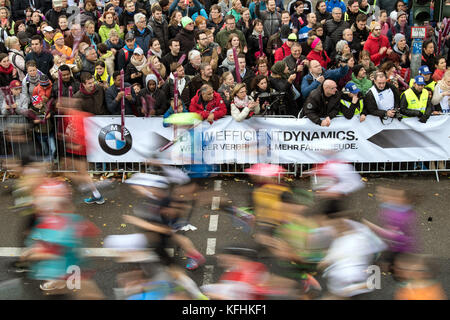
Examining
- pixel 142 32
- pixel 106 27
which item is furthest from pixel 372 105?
pixel 106 27

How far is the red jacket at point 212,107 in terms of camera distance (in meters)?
10.8

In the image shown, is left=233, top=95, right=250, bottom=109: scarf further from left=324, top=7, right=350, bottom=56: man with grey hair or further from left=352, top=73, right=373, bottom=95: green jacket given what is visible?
left=324, top=7, right=350, bottom=56: man with grey hair

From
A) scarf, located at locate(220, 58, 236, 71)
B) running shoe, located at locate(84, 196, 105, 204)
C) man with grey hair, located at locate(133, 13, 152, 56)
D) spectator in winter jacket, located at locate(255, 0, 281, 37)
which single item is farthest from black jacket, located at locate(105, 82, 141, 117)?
spectator in winter jacket, located at locate(255, 0, 281, 37)

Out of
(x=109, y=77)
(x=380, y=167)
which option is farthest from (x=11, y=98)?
(x=380, y=167)

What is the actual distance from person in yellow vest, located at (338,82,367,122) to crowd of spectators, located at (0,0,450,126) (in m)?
0.02

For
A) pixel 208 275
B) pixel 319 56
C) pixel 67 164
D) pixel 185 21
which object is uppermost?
pixel 185 21

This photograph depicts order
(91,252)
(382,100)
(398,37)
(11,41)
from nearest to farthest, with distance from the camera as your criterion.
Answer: (91,252) → (382,100) → (11,41) → (398,37)

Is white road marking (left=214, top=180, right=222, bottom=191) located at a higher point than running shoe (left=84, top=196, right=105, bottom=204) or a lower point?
higher

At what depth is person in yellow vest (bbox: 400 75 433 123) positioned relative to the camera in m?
10.9

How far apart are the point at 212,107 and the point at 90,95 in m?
2.21

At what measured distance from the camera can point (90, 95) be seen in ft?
36.1

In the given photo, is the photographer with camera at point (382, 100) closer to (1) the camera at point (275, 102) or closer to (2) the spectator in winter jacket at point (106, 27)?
(1) the camera at point (275, 102)

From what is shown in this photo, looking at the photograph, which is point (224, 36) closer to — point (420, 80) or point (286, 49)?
point (286, 49)
